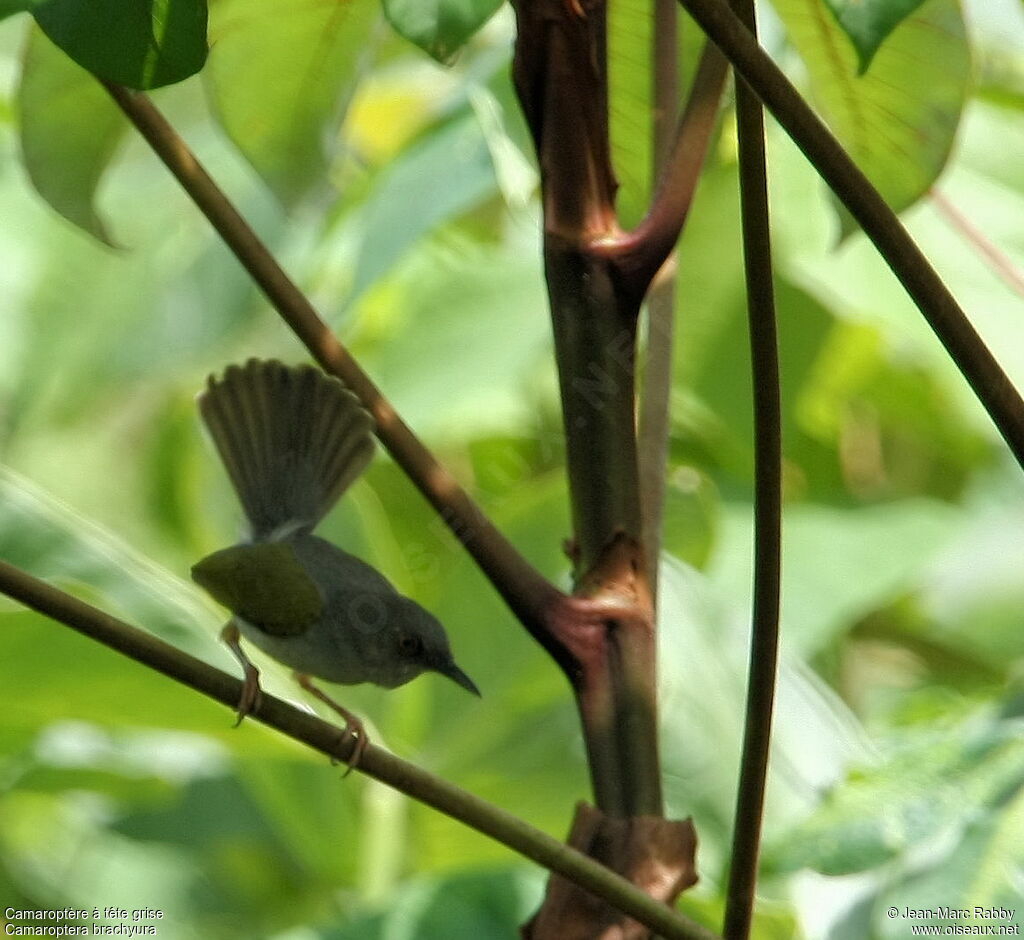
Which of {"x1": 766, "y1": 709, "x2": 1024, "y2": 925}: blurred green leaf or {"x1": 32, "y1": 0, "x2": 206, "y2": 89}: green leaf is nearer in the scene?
{"x1": 32, "y1": 0, "x2": 206, "y2": 89}: green leaf

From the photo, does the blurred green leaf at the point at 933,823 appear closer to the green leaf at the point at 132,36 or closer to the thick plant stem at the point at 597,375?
the thick plant stem at the point at 597,375

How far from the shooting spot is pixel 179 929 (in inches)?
82.2

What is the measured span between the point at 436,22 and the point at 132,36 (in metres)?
0.16

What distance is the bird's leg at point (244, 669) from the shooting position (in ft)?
2.64

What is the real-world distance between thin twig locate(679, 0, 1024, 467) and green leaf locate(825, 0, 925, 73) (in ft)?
0.20

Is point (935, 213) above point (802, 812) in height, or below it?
above

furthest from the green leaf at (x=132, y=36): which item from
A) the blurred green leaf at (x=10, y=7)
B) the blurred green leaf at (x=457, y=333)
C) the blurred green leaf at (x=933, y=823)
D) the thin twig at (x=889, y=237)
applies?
the blurred green leaf at (x=457, y=333)

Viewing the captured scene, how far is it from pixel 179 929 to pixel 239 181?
1.07 metres

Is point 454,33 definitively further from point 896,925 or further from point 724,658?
point 724,658

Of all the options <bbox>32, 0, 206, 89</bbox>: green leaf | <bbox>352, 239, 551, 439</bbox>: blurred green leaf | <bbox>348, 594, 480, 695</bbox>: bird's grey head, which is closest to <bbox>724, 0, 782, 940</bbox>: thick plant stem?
<bbox>32, 0, 206, 89</bbox>: green leaf

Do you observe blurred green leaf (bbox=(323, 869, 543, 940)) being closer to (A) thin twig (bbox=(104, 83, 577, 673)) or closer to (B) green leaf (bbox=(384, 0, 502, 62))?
(A) thin twig (bbox=(104, 83, 577, 673))

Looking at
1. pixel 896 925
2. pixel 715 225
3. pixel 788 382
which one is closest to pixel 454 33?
pixel 896 925

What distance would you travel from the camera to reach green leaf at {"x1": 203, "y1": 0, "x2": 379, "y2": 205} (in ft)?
3.82

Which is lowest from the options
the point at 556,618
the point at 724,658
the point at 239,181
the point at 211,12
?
the point at 556,618
